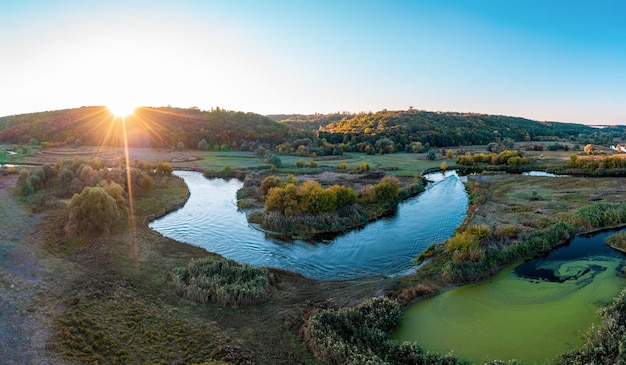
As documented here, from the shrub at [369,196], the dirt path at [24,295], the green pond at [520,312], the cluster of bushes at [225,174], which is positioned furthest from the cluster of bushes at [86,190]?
the green pond at [520,312]

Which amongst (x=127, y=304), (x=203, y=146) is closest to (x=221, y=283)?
(x=127, y=304)

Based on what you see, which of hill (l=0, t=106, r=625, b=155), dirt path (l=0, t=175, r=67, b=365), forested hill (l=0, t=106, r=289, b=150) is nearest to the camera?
dirt path (l=0, t=175, r=67, b=365)

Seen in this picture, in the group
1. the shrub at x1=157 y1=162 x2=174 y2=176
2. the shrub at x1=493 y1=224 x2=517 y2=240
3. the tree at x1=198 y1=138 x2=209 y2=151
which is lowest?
the shrub at x1=493 y1=224 x2=517 y2=240

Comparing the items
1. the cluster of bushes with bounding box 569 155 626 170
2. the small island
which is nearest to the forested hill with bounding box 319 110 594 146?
the cluster of bushes with bounding box 569 155 626 170

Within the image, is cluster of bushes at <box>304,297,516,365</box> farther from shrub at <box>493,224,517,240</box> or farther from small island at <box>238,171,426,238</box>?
→ small island at <box>238,171,426,238</box>

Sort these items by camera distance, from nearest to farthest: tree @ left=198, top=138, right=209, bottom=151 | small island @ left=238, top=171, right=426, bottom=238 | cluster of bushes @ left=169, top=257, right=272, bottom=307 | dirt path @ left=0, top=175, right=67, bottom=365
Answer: dirt path @ left=0, top=175, right=67, bottom=365 → cluster of bushes @ left=169, top=257, right=272, bottom=307 → small island @ left=238, top=171, right=426, bottom=238 → tree @ left=198, top=138, right=209, bottom=151

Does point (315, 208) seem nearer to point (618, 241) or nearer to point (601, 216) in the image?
point (618, 241)

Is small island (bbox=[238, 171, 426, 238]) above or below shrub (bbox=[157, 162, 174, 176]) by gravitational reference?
below

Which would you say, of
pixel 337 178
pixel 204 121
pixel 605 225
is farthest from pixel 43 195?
pixel 204 121
